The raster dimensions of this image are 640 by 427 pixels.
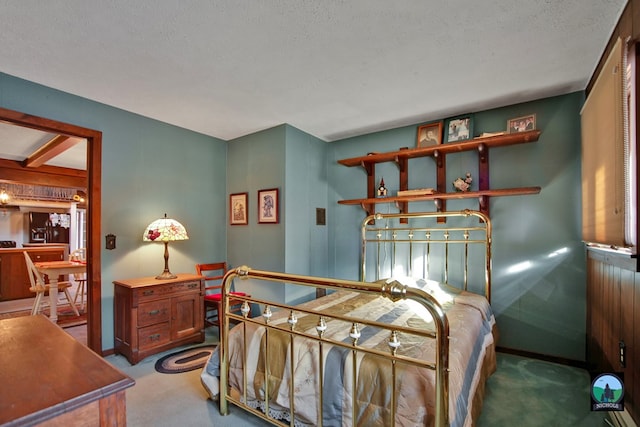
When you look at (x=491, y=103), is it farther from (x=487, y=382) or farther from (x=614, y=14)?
(x=487, y=382)

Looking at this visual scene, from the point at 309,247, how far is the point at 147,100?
2326 mm

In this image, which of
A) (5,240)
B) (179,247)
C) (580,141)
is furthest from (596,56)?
(5,240)

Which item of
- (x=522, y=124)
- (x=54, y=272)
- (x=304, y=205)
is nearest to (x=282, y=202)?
(x=304, y=205)

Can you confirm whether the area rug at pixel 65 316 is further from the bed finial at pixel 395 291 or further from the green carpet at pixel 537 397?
the green carpet at pixel 537 397

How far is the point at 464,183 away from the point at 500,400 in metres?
1.88

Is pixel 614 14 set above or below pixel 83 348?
above

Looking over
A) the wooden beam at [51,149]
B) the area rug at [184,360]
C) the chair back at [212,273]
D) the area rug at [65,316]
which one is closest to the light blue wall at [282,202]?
the chair back at [212,273]

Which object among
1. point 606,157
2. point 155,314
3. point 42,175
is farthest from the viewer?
point 42,175

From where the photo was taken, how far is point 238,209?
390 centimetres

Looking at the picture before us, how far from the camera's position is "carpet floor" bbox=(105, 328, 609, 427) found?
1869 millimetres

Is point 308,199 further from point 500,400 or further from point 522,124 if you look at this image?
point 500,400

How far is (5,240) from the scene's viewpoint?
7.21m

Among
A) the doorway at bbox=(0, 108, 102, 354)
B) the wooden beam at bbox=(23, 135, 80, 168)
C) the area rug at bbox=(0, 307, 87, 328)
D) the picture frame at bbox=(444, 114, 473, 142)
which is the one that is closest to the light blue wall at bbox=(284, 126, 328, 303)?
the picture frame at bbox=(444, 114, 473, 142)

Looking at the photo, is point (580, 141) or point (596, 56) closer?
point (596, 56)
